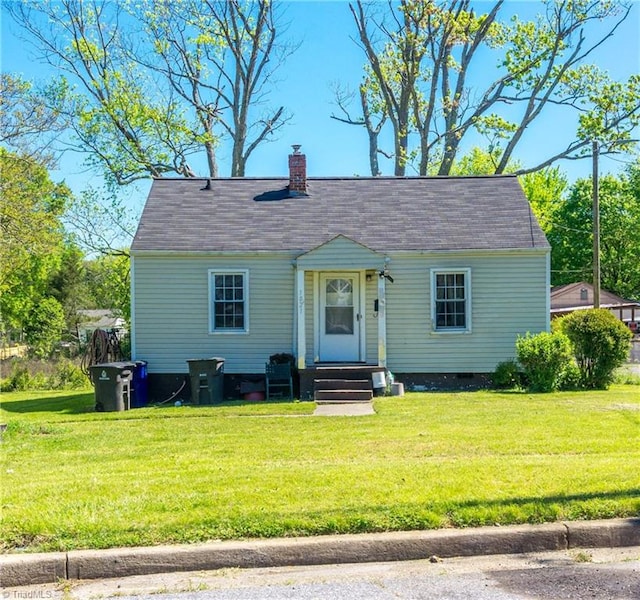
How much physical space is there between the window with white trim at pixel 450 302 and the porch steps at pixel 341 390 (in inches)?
101

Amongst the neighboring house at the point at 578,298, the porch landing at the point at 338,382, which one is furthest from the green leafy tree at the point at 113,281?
the neighboring house at the point at 578,298

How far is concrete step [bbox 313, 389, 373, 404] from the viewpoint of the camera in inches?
523

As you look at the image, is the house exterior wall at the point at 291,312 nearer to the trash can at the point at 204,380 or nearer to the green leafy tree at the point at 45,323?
the trash can at the point at 204,380

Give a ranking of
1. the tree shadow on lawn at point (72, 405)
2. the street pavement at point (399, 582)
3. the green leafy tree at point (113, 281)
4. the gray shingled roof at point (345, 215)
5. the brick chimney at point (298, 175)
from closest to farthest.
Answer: the street pavement at point (399, 582) < the tree shadow on lawn at point (72, 405) < the gray shingled roof at point (345, 215) < the brick chimney at point (298, 175) < the green leafy tree at point (113, 281)

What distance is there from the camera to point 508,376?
49.0 ft

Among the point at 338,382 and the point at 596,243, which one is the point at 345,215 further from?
the point at 596,243

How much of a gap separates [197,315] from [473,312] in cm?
642

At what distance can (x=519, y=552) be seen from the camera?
490 cm

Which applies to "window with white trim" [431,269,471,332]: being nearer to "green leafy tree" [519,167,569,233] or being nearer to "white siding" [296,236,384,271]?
"white siding" [296,236,384,271]

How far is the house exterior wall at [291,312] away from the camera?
1525 centimetres

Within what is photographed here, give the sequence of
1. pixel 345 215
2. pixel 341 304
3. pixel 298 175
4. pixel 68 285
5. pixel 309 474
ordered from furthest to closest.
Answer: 1. pixel 68 285
2. pixel 298 175
3. pixel 345 215
4. pixel 341 304
5. pixel 309 474

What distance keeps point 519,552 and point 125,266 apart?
33.5 m

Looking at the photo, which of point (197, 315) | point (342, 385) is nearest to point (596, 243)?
point (342, 385)

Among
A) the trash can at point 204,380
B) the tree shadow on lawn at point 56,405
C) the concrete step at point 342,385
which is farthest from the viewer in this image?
the trash can at point 204,380
